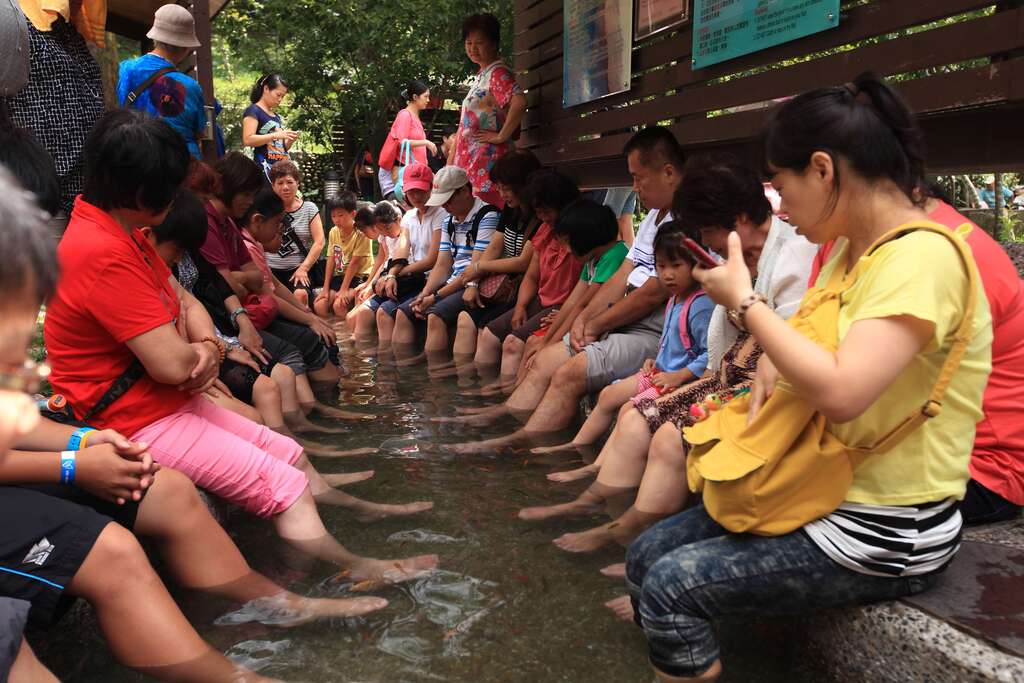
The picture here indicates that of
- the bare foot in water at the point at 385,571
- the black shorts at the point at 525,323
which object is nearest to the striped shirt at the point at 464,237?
the black shorts at the point at 525,323

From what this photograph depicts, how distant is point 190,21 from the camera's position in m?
6.22

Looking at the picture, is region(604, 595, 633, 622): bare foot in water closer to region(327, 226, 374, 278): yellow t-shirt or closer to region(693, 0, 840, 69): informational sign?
region(693, 0, 840, 69): informational sign

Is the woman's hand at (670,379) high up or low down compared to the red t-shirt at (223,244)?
down

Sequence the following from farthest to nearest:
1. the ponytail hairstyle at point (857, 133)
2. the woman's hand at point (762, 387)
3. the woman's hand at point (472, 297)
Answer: the woman's hand at point (472, 297) < the woman's hand at point (762, 387) < the ponytail hairstyle at point (857, 133)

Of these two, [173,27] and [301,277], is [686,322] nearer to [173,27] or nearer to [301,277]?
[173,27]

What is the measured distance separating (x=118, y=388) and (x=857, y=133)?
2561 millimetres

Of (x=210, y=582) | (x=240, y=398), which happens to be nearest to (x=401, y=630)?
(x=210, y=582)

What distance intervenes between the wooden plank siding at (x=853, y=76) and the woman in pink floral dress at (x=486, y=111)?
3.03ft

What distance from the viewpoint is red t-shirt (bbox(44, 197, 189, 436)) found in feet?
9.42

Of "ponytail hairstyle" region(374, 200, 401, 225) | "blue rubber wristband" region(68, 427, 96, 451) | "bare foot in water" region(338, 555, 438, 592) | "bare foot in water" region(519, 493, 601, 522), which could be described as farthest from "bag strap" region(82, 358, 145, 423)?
"ponytail hairstyle" region(374, 200, 401, 225)

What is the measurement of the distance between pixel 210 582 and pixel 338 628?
0.47m

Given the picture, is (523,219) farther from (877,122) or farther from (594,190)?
(877,122)

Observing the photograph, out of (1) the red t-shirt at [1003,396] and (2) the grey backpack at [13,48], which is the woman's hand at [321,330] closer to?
(2) the grey backpack at [13,48]

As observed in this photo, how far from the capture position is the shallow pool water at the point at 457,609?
102 inches
